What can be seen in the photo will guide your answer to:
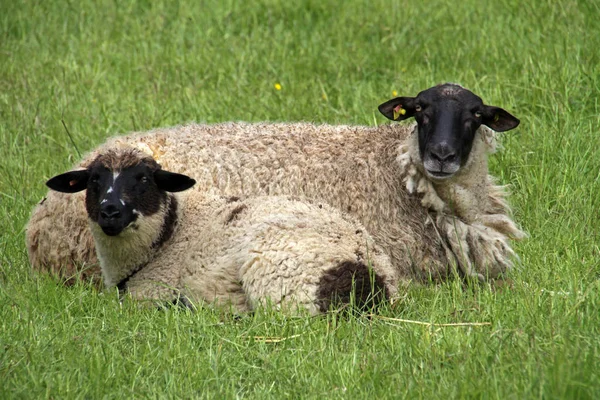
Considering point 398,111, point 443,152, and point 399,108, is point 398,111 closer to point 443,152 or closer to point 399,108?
point 399,108

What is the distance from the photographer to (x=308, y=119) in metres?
8.27

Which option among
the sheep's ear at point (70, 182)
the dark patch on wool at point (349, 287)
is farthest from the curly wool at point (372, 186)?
the dark patch on wool at point (349, 287)

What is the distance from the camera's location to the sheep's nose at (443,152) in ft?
19.3

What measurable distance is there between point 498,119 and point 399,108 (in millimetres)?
675

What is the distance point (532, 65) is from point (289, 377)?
4702mm

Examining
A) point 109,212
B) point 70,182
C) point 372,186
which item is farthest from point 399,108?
point 70,182

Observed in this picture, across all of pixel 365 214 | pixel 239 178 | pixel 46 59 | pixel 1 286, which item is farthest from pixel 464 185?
pixel 46 59

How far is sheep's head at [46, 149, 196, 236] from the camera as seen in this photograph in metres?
5.50

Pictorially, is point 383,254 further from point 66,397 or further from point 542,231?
point 66,397

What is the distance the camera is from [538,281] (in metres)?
5.53

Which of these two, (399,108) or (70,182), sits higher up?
(399,108)

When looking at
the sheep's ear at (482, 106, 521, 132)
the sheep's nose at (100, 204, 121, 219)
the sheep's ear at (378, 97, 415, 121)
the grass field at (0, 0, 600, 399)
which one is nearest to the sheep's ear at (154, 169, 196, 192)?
the sheep's nose at (100, 204, 121, 219)

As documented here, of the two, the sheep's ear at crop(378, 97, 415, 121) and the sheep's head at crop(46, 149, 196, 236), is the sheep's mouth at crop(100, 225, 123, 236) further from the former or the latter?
the sheep's ear at crop(378, 97, 415, 121)

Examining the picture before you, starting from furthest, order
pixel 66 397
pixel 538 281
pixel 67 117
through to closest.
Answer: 1. pixel 67 117
2. pixel 538 281
3. pixel 66 397
